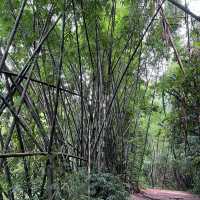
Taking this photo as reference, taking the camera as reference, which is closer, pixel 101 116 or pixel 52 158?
pixel 52 158

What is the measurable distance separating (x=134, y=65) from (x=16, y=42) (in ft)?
8.02

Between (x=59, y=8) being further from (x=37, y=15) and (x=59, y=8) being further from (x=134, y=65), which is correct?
(x=134, y=65)

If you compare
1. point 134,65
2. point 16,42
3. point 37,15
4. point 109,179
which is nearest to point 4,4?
point 37,15

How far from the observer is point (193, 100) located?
505 centimetres

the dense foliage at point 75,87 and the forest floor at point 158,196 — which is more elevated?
the dense foliage at point 75,87

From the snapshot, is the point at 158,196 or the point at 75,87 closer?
the point at 75,87

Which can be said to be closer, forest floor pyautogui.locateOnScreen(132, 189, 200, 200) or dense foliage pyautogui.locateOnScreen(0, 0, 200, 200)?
dense foliage pyautogui.locateOnScreen(0, 0, 200, 200)

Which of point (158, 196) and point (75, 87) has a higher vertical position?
point (75, 87)

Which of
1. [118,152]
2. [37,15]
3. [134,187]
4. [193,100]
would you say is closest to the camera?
Answer: [37,15]

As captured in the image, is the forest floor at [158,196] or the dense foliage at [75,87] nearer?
the dense foliage at [75,87]

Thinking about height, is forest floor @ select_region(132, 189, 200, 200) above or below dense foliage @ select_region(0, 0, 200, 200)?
below

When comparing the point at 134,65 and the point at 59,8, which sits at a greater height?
the point at 134,65

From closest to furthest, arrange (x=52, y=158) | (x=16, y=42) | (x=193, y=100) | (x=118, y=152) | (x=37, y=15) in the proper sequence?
(x=52, y=158), (x=37, y=15), (x=16, y=42), (x=193, y=100), (x=118, y=152)

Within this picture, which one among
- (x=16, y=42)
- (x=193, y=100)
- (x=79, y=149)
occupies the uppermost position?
(x=16, y=42)
